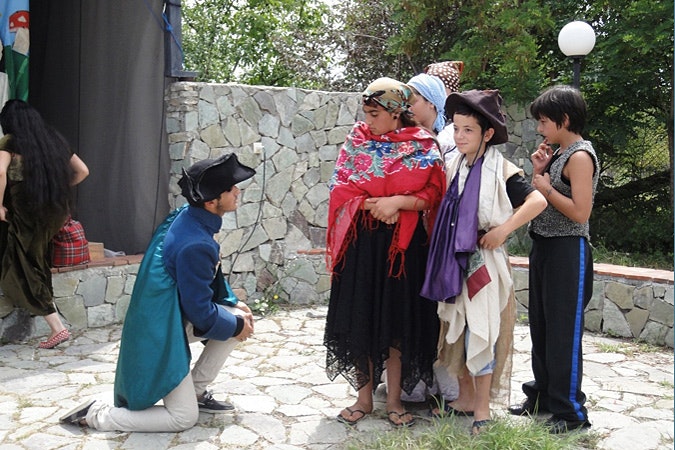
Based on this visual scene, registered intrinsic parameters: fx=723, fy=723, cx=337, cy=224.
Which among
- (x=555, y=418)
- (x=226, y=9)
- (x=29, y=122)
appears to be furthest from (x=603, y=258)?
(x=226, y=9)

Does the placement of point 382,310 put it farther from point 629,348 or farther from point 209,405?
point 629,348

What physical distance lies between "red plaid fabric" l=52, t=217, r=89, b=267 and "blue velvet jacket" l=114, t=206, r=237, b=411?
7.34 ft

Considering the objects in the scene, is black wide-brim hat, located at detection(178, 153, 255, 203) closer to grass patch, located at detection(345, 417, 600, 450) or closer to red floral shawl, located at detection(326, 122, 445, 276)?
red floral shawl, located at detection(326, 122, 445, 276)

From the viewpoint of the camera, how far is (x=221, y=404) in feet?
11.9

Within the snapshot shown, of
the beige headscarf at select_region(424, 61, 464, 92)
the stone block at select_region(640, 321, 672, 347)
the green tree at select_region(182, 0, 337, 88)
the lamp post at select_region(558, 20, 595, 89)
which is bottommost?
the stone block at select_region(640, 321, 672, 347)

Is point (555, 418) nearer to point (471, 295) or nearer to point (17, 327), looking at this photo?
point (471, 295)

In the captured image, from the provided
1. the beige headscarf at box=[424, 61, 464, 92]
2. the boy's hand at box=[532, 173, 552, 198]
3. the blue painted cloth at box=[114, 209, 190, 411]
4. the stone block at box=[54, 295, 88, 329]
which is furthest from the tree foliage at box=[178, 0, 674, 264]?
the blue painted cloth at box=[114, 209, 190, 411]

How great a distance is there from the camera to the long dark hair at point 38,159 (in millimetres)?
4703

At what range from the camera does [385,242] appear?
3365mm

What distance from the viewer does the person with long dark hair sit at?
4.71 meters

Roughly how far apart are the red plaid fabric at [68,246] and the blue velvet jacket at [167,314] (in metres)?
2.24

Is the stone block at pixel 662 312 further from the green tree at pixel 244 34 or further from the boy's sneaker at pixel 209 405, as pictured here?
the green tree at pixel 244 34

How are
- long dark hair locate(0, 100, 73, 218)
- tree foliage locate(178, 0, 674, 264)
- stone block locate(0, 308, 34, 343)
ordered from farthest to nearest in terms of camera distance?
tree foliage locate(178, 0, 674, 264)
stone block locate(0, 308, 34, 343)
long dark hair locate(0, 100, 73, 218)

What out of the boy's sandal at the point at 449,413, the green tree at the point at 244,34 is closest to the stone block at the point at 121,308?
the boy's sandal at the point at 449,413
